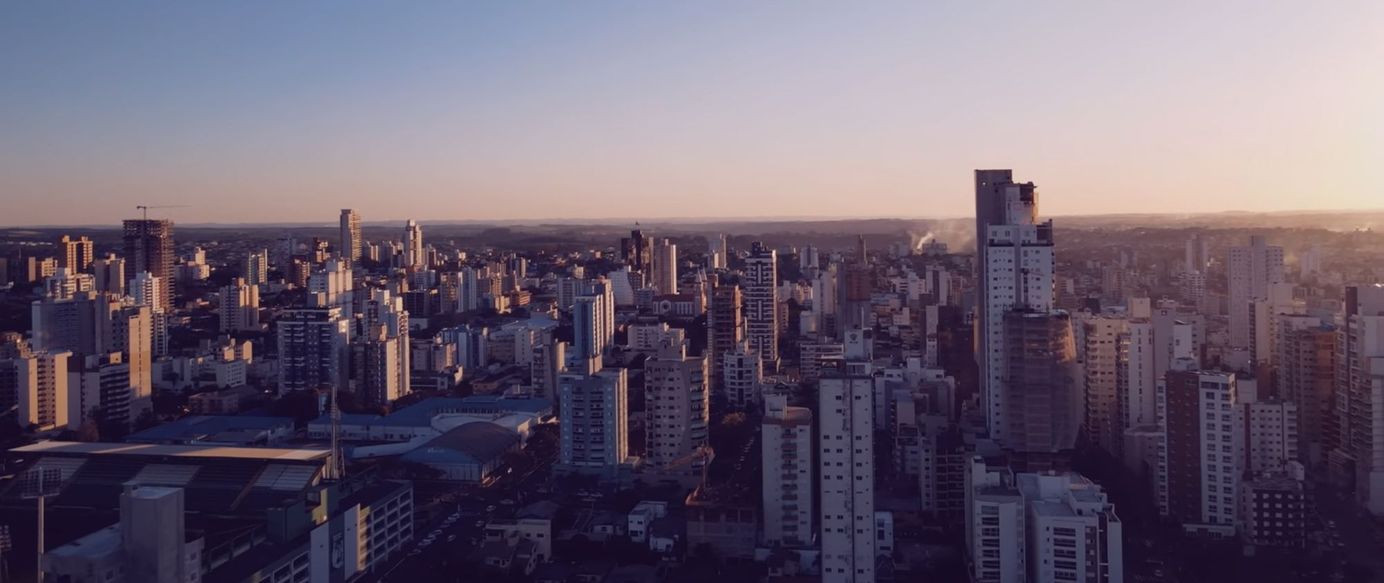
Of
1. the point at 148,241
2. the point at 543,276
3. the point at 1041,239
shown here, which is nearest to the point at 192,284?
the point at 148,241

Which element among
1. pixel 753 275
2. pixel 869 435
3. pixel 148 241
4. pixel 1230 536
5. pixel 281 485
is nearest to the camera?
pixel 869 435

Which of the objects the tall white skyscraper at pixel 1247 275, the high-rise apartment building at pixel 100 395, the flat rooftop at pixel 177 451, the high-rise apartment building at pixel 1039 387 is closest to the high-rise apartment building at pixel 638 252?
the tall white skyscraper at pixel 1247 275

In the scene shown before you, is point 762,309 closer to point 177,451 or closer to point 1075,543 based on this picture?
point 177,451

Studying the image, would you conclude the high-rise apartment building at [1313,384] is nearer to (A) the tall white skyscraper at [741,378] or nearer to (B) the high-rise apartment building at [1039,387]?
(B) the high-rise apartment building at [1039,387]

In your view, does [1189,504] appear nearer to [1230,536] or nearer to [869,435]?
[1230,536]

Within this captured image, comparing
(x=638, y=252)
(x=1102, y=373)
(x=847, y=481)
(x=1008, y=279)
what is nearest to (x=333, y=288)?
(x=638, y=252)

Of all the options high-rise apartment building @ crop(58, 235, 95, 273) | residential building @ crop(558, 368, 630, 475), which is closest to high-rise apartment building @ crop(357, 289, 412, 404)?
residential building @ crop(558, 368, 630, 475)
